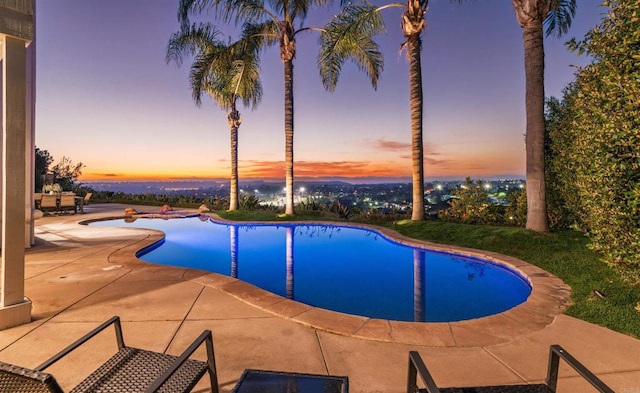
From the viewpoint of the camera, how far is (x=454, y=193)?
1251 centimetres

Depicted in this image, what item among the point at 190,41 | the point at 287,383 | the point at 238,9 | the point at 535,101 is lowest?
the point at 287,383

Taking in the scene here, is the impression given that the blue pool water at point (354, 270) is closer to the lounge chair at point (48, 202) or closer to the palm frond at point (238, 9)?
the lounge chair at point (48, 202)

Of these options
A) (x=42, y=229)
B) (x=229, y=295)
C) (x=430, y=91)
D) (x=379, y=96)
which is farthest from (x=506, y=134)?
(x=42, y=229)

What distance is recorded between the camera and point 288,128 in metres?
14.4

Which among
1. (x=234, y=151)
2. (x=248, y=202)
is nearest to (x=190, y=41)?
(x=234, y=151)

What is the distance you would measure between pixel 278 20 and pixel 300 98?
1076 centimetres

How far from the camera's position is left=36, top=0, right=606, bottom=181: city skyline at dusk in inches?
612

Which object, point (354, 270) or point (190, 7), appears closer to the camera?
point (354, 270)

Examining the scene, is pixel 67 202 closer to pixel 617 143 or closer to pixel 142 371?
pixel 142 371

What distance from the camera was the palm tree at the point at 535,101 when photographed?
818cm

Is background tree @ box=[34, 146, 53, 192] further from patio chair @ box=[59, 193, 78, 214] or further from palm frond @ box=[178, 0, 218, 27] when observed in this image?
palm frond @ box=[178, 0, 218, 27]

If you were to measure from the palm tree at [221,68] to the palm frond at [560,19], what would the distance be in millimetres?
11826

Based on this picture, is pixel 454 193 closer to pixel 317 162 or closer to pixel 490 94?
pixel 490 94

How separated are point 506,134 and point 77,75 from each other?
1236 inches
